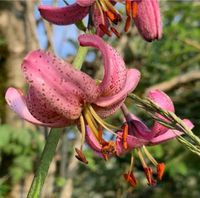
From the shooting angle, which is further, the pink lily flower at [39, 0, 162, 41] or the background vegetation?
the background vegetation

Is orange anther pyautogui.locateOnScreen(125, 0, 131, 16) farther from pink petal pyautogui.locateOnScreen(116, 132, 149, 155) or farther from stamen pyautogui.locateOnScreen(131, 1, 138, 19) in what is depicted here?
pink petal pyautogui.locateOnScreen(116, 132, 149, 155)

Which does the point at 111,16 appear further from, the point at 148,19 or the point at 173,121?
the point at 173,121

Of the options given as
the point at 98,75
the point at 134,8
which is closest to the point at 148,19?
the point at 134,8

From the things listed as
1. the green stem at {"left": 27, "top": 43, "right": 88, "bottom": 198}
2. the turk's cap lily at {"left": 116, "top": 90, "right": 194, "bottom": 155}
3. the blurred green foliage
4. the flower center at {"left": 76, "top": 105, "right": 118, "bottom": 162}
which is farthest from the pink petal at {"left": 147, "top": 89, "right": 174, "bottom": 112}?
the blurred green foliage

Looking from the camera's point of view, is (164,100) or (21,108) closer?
(21,108)

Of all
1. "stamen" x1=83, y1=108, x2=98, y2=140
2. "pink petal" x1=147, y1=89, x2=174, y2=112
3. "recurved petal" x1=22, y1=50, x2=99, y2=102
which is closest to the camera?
"recurved petal" x1=22, y1=50, x2=99, y2=102

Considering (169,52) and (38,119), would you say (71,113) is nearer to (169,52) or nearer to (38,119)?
(38,119)

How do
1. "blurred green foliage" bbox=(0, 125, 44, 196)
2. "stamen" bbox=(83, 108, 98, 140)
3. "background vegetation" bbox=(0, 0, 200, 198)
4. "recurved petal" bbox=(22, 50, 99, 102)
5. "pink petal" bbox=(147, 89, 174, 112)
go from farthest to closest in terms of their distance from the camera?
"background vegetation" bbox=(0, 0, 200, 198) < "blurred green foliage" bbox=(0, 125, 44, 196) < "pink petal" bbox=(147, 89, 174, 112) < "stamen" bbox=(83, 108, 98, 140) < "recurved petal" bbox=(22, 50, 99, 102)

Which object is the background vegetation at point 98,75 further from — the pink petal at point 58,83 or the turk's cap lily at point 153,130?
the pink petal at point 58,83
